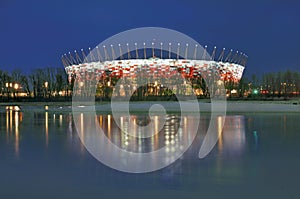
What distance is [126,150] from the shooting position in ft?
32.1

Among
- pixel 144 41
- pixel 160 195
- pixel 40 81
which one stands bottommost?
pixel 160 195

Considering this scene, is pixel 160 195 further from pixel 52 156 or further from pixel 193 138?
pixel 193 138

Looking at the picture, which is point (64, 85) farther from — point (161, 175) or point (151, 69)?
point (161, 175)

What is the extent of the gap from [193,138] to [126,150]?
3086 mm

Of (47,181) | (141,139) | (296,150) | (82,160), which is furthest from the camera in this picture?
(141,139)

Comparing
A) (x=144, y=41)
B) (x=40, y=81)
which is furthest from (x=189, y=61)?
(x=40, y=81)

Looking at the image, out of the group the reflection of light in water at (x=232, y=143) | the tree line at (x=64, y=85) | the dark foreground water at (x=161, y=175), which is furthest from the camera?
the tree line at (x=64, y=85)

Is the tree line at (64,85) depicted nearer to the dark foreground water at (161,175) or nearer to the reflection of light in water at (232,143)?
the reflection of light in water at (232,143)

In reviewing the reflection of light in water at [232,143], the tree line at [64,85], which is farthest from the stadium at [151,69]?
the reflection of light in water at [232,143]

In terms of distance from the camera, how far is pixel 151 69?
63.4 metres

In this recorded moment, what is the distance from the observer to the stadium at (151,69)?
5844cm

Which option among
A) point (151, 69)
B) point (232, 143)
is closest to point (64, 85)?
point (151, 69)

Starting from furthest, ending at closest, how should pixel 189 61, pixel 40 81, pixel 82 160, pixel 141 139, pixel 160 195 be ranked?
1. pixel 189 61
2. pixel 40 81
3. pixel 141 139
4. pixel 82 160
5. pixel 160 195

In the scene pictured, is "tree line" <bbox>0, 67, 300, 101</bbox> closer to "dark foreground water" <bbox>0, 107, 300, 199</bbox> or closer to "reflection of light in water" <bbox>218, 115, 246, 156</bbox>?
"reflection of light in water" <bbox>218, 115, 246, 156</bbox>
